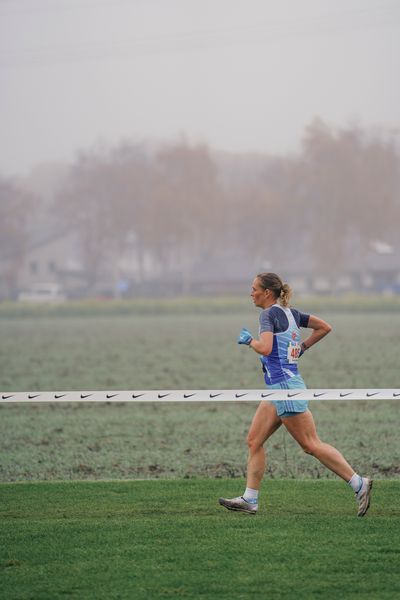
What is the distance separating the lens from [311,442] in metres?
8.16

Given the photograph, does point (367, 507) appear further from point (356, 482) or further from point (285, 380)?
point (285, 380)

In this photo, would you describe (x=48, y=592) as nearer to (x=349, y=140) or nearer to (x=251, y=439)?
(x=251, y=439)

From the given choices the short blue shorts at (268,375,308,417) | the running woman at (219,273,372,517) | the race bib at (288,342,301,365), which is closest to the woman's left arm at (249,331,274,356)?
the running woman at (219,273,372,517)

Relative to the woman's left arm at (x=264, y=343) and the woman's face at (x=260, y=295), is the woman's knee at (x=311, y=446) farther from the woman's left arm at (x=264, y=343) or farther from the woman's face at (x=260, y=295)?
the woman's face at (x=260, y=295)

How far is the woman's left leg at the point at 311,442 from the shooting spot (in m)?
8.12

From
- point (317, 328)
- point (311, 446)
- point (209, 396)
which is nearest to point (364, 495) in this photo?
point (311, 446)

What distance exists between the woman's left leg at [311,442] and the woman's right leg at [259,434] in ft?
0.48

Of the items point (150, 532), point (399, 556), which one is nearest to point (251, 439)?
point (150, 532)

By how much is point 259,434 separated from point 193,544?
120 cm

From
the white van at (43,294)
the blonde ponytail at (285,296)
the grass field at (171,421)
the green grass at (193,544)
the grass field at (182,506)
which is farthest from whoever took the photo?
the white van at (43,294)

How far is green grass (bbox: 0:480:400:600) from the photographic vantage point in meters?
6.32

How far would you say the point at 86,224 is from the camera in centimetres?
13612

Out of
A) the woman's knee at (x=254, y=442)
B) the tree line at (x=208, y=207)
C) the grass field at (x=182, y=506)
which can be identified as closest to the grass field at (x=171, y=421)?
the grass field at (x=182, y=506)

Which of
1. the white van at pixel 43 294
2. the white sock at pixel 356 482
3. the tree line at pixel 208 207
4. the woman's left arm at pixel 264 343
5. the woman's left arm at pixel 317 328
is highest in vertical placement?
the tree line at pixel 208 207
